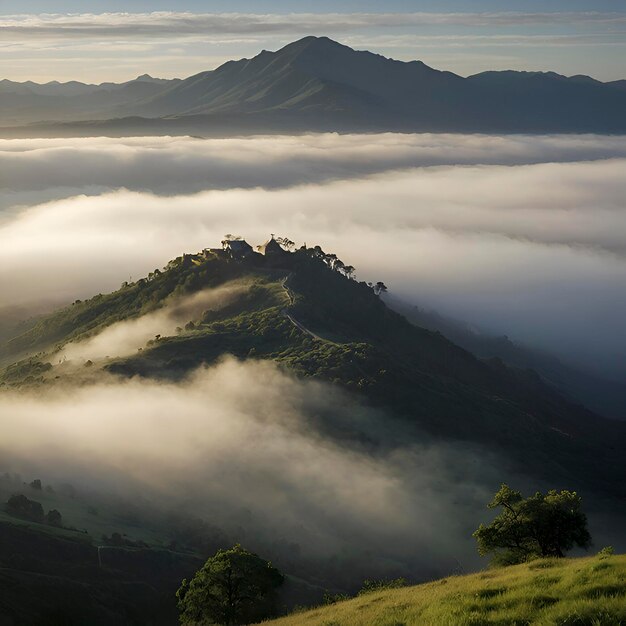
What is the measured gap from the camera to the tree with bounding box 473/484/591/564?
51844 mm

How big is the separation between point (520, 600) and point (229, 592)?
29975 mm

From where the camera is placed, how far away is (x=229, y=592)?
5478 cm

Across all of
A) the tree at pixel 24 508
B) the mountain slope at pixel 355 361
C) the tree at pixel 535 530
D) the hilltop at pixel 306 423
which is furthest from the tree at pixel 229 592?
the mountain slope at pixel 355 361

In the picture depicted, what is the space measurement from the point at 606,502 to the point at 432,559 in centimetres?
4039

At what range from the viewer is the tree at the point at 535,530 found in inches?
2041

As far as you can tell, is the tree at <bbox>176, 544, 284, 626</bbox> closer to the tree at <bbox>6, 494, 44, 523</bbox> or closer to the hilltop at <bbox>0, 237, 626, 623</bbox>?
the hilltop at <bbox>0, 237, 626, 623</bbox>

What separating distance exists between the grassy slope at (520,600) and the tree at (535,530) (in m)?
13.5

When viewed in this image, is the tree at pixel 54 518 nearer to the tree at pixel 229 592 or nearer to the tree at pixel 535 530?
the tree at pixel 229 592

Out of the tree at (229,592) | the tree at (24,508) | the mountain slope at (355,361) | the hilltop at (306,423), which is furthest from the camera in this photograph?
the mountain slope at (355,361)

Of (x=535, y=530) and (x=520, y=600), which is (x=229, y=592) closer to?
(x=535, y=530)

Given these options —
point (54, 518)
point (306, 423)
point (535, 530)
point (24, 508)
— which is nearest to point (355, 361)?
point (306, 423)

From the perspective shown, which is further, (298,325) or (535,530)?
(298,325)

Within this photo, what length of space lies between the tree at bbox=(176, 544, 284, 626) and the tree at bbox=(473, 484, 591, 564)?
49.5 feet

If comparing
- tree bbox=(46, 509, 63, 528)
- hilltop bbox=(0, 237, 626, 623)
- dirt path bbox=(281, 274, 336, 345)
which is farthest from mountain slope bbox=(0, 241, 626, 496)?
tree bbox=(46, 509, 63, 528)
